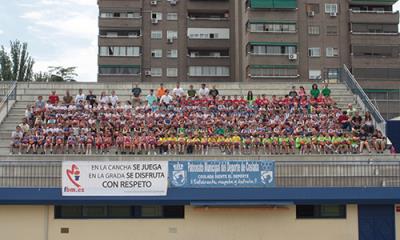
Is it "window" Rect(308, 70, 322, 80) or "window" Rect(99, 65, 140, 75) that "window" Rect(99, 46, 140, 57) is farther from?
"window" Rect(308, 70, 322, 80)

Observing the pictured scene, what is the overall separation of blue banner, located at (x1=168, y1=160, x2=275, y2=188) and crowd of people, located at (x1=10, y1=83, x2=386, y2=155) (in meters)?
2.50

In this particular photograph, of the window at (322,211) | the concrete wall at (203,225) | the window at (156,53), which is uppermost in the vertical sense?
the window at (156,53)

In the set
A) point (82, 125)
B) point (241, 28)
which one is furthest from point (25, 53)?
point (82, 125)

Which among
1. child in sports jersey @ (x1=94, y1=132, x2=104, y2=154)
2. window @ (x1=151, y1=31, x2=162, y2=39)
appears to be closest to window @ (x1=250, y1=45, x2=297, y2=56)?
window @ (x1=151, y1=31, x2=162, y2=39)

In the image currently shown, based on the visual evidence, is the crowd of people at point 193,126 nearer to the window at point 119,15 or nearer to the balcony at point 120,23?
the balcony at point 120,23

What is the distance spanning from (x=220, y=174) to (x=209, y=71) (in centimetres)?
4805

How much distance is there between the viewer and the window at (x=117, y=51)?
6675cm

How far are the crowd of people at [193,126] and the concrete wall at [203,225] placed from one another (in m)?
3.21

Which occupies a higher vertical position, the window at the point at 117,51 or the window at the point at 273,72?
the window at the point at 117,51

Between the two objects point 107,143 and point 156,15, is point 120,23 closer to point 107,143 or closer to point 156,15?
point 156,15

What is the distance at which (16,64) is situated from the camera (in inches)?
2763

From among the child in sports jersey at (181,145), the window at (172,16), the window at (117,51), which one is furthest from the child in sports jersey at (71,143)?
the window at (172,16)

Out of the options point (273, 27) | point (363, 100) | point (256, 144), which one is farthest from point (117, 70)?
point (256, 144)

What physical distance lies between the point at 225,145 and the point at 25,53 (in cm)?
5338
